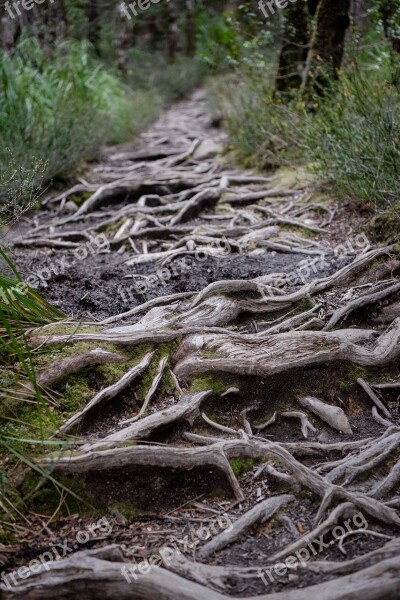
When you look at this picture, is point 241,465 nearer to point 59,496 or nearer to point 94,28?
point 59,496

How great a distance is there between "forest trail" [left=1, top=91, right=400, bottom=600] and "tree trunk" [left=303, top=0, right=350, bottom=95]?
115 inches

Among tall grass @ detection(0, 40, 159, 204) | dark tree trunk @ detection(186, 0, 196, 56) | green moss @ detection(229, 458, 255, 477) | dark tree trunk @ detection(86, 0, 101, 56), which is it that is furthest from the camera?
dark tree trunk @ detection(186, 0, 196, 56)

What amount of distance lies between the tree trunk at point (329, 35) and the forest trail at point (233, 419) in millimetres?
2909

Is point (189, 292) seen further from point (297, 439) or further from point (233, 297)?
point (297, 439)

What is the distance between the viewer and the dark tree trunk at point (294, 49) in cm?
757

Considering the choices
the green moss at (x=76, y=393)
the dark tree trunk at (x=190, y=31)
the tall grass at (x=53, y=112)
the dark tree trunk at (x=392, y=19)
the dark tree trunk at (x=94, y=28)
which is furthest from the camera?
the dark tree trunk at (x=190, y=31)
